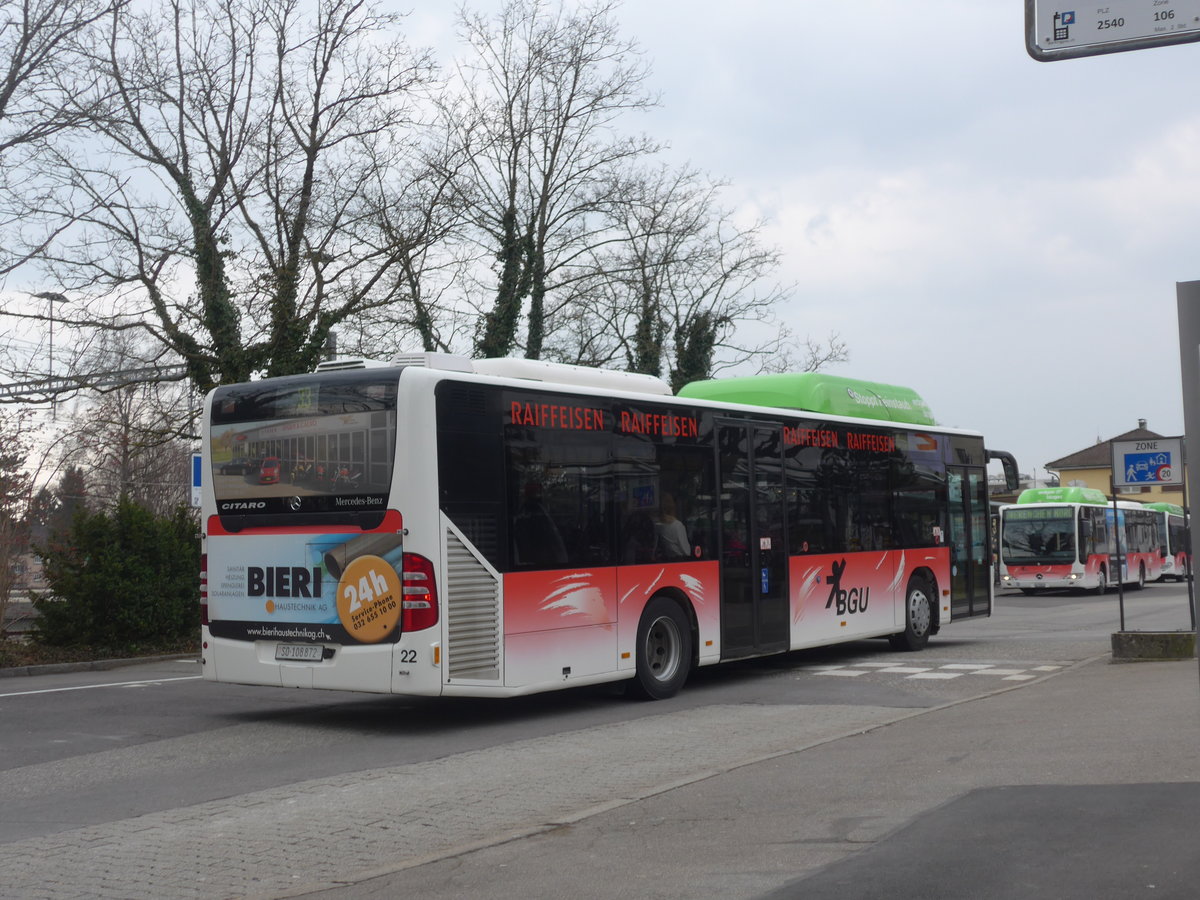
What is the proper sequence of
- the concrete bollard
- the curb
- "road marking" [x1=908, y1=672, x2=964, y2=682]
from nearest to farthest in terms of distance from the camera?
"road marking" [x1=908, y1=672, x2=964, y2=682] → the concrete bollard → the curb

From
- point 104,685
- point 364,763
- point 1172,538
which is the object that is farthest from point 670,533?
point 1172,538

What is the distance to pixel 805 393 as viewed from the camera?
1694cm

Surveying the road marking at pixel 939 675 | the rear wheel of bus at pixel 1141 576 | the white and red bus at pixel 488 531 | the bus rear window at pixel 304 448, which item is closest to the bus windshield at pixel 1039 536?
the rear wheel of bus at pixel 1141 576

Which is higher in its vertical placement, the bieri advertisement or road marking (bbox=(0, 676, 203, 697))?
the bieri advertisement

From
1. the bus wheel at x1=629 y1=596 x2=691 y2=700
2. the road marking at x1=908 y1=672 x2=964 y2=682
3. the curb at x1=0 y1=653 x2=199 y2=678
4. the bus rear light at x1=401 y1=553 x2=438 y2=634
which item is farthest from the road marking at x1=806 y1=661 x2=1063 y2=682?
the curb at x1=0 y1=653 x2=199 y2=678

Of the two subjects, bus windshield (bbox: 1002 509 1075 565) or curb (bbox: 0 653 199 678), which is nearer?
curb (bbox: 0 653 199 678)

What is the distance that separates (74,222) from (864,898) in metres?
19.2

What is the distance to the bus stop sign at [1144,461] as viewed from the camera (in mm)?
17469

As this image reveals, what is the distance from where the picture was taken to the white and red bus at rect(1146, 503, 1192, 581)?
5122 cm

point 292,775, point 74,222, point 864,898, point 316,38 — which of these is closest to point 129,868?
point 292,775

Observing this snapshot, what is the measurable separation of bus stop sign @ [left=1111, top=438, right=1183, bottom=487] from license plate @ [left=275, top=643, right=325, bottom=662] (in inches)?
426

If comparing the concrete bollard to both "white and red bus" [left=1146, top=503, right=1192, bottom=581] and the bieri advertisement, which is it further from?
"white and red bus" [left=1146, top=503, right=1192, bottom=581]

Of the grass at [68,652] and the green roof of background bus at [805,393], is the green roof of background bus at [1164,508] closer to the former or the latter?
the green roof of background bus at [805,393]

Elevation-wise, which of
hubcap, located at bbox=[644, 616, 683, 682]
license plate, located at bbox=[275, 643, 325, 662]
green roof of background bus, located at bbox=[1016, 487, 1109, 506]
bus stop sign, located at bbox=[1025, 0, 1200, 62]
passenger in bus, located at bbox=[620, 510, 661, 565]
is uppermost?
bus stop sign, located at bbox=[1025, 0, 1200, 62]
